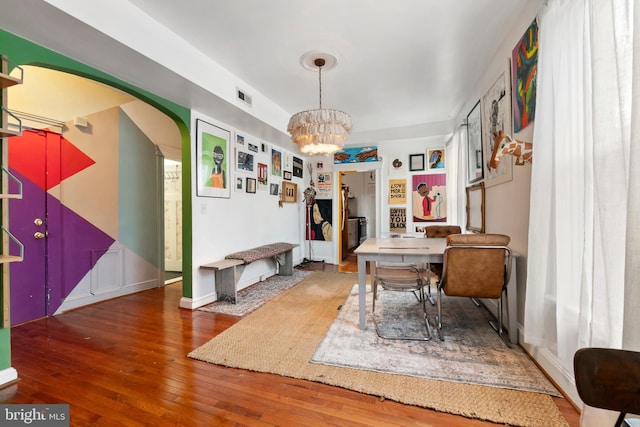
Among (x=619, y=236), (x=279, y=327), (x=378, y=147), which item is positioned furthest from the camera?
(x=378, y=147)

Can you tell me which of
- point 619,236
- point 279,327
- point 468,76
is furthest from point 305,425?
point 468,76

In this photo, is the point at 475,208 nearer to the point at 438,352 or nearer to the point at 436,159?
the point at 436,159

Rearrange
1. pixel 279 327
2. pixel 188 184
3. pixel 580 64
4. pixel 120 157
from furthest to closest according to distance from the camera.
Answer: pixel 120 157 < pixel 188 184 < pixel 279 327 < pixel 580 64

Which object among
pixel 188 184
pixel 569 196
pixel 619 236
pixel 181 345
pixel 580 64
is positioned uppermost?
pixel 580 64

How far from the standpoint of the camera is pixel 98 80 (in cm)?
229

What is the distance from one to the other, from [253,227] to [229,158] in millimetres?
1175

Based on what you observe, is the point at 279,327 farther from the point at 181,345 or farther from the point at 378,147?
the point at 378,147

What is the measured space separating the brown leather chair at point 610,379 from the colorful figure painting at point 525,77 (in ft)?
5.85

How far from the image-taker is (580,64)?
132 centimetres

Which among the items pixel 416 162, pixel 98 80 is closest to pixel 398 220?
pixel 416 162

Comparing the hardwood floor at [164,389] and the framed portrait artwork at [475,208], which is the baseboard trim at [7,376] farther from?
the framed portrait artwork at [475,208]

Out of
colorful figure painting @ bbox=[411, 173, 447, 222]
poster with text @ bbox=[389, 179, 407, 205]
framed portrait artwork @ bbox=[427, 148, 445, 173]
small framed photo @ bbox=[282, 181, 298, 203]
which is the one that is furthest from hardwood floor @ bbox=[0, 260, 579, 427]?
framed portrait artwork @ bbox=[427, 148, 445, 173]

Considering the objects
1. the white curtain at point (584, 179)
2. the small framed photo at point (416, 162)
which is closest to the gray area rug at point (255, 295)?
the white curtain at point (584, 179)

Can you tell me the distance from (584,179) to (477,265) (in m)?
0.99
